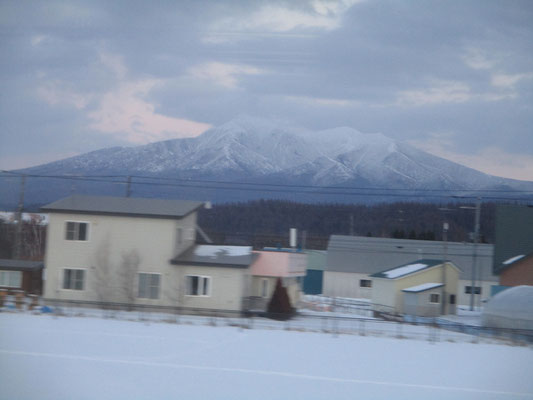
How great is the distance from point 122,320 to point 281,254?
8391 millimetres

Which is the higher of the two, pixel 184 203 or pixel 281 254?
pixel 184 203

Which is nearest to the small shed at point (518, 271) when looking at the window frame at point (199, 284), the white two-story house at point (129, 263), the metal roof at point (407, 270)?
the metal roof at point (407, 270)

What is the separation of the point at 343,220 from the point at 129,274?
57.5m

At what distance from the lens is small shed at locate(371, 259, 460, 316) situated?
28656mm

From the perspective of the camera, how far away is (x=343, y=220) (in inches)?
2982

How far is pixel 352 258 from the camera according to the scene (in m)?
41.2

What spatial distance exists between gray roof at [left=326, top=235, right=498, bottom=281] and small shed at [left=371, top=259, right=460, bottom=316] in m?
8.45

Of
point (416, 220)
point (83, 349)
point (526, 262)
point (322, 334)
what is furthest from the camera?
point (416, 220)

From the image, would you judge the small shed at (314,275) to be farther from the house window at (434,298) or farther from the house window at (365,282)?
the house window at (434,298)

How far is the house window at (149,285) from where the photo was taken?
67.5 feet

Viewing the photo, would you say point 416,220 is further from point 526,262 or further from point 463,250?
point 526,262

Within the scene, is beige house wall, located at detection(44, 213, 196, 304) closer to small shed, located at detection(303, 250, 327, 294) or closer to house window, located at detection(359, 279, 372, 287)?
house window, located at detection(359, 279, 372, 287)

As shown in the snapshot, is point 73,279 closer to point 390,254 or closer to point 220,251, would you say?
point 220,251

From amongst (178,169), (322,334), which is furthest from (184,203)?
(178,169)
